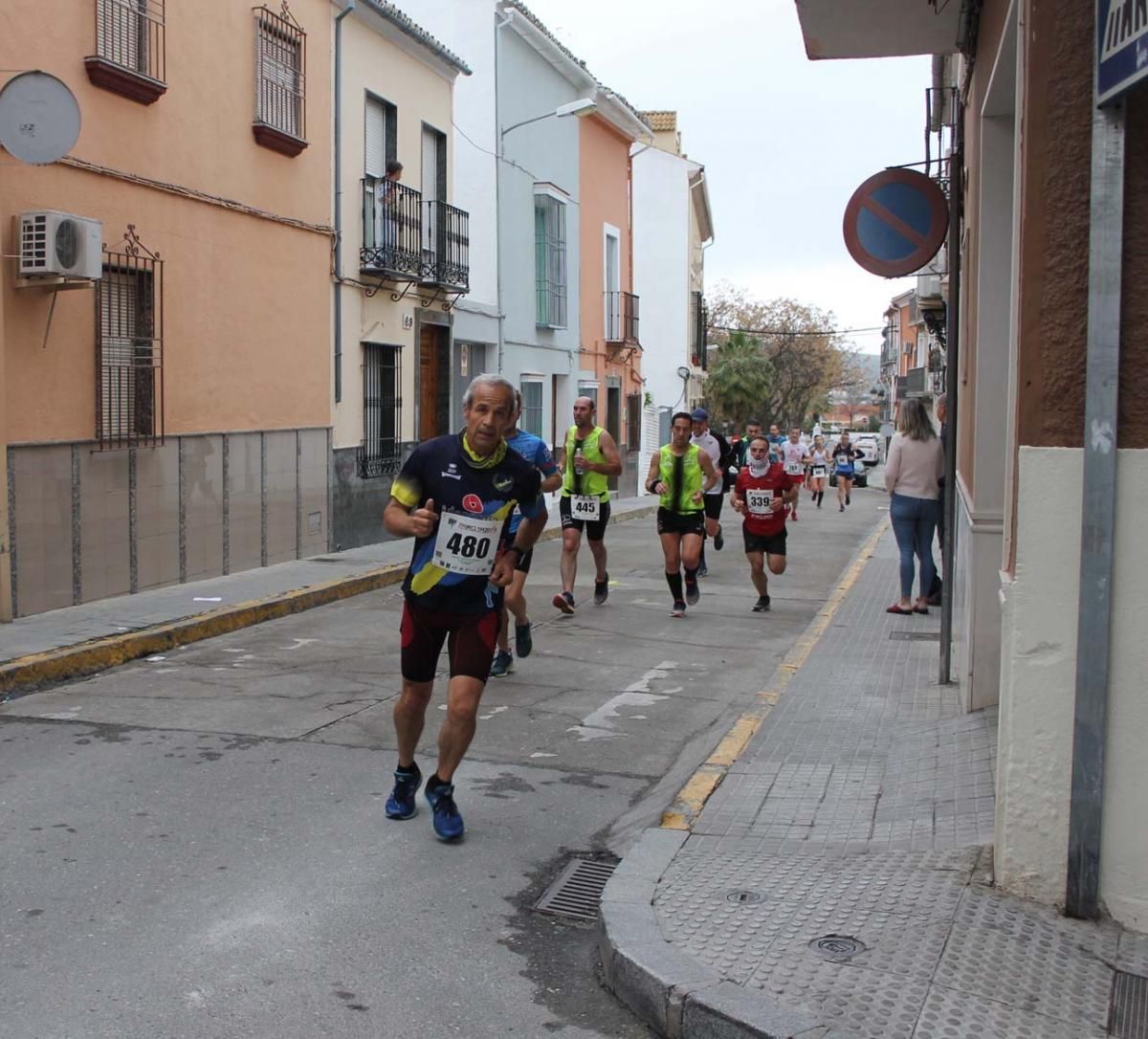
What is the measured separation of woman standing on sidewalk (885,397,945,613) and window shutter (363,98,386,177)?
8.57 metres

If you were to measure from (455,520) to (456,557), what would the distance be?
0.14 m

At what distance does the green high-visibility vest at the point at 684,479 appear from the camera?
11.1 meters

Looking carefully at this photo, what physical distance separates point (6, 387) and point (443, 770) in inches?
251

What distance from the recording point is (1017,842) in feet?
13.6

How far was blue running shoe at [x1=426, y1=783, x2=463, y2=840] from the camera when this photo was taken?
5.18 meters

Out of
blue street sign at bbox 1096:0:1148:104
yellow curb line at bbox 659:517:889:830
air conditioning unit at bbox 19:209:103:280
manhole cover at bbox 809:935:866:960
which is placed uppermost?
air conditioning unit at bbox 19:209:103:280

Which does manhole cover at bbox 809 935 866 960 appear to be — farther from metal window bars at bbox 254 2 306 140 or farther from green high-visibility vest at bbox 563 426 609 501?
metal window bars at bbox 254 2 306 140

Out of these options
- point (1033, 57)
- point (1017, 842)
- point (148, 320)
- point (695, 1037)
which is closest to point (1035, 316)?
point (1033, 57)

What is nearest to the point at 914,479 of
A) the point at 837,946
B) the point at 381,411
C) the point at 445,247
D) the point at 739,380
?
the point at 837,946

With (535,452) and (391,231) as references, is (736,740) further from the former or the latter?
(391,231)

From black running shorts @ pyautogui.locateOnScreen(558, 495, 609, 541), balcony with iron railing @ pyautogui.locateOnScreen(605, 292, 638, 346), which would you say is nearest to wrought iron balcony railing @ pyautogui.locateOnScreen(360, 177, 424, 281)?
black running shorts @ pyautogui.locateOnScreen(558, 495, 609, 541)

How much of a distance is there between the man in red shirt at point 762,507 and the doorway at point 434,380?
318 inches

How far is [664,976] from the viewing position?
3705 mm

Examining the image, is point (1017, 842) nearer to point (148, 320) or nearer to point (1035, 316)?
point (1035, 316)
